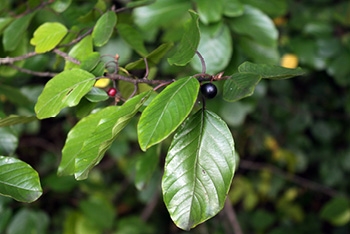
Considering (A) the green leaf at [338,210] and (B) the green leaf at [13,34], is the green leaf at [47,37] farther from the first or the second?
(A) the green leaf at [338,210]

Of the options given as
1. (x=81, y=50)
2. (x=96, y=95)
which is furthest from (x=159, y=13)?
(x=96, y=95)

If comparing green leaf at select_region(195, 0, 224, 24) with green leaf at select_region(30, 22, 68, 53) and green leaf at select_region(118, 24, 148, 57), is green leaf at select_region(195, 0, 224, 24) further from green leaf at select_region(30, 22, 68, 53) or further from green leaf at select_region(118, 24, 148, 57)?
green leaf at select_region(30, 22, 68, 53)

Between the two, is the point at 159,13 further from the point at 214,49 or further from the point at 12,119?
the point at 12,119

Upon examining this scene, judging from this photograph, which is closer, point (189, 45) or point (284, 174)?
point (189, 45)

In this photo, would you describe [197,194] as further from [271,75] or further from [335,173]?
[335,173]

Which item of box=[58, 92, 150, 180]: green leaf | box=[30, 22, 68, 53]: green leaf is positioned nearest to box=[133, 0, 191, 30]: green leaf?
box=[30, 22, 68, 53]: green leaf

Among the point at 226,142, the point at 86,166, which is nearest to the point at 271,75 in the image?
the point at 226,142

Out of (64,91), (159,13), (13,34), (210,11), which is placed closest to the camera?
(64,91)
